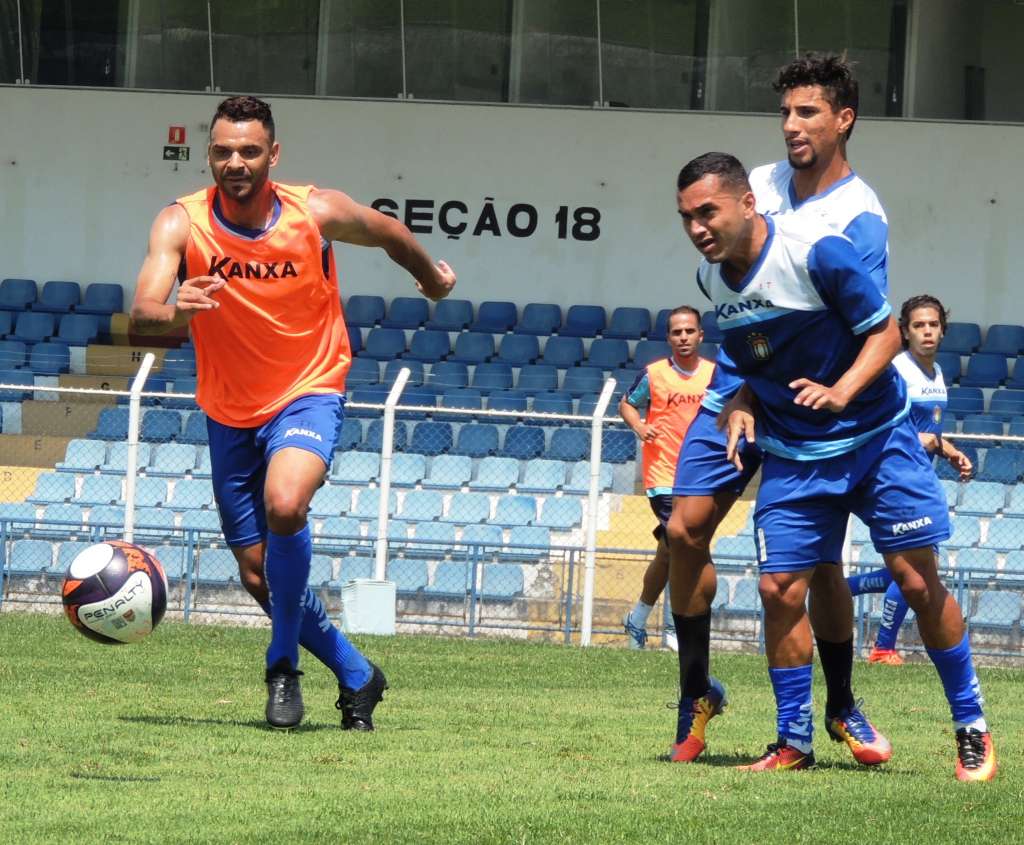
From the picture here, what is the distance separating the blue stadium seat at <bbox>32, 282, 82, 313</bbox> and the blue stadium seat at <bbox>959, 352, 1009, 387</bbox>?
36.7 ft

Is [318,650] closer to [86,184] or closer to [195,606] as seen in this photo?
[195,606]

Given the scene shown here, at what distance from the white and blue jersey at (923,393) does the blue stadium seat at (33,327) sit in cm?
1362

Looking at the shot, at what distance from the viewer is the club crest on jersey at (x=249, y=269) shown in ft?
20.2

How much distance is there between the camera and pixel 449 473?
53.1 ft

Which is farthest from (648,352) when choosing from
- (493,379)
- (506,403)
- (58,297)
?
(58,297)

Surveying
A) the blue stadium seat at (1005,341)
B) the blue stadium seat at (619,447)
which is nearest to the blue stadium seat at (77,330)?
the blue stadium seat at (619,447)

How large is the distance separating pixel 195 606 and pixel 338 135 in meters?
9.41

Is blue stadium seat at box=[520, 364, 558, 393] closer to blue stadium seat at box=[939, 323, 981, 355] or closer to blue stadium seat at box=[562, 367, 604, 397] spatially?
blue stadium seat at box=[562, 367, 604, 397]

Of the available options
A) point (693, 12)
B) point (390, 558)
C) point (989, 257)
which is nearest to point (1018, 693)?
point (390, 558)

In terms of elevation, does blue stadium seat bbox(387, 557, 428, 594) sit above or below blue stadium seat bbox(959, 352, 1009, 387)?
below

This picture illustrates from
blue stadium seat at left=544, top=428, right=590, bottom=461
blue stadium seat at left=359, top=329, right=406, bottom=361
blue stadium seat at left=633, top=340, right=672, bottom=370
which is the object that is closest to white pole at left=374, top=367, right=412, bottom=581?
blue stadium seat at left=544, top=428, right=590, bottom=461

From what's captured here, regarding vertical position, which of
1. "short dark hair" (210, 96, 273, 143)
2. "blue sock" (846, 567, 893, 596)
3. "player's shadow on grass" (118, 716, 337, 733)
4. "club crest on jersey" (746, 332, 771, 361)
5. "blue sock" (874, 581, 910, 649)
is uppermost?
"short dark hair" (210, 96, 273, 143)

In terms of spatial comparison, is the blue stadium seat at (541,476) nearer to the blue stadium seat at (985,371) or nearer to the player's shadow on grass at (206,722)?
the blue stadium seat at (985,371)

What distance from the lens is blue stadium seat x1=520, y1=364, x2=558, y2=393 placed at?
62.5 feet
